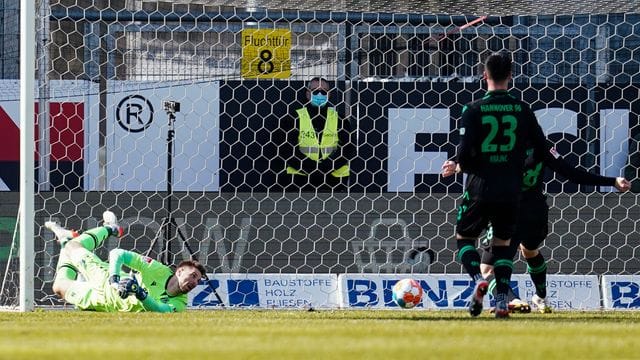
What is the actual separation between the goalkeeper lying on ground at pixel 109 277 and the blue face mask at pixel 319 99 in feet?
8.79

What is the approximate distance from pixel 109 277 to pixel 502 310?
2834 millimetres

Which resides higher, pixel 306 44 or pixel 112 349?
pixel 306 44

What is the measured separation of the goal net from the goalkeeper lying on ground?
2.92 feet

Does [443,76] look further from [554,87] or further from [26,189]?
[26,189]

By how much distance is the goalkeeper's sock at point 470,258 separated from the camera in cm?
816

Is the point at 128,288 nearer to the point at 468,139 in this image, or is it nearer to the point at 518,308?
the point at 468,139

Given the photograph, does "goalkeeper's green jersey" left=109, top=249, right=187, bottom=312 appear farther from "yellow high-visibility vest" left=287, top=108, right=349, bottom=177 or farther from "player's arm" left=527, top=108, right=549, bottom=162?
"player's arm" left=527, top=108, right=549, bottom=162

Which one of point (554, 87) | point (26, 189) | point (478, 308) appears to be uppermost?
point (554, 87)

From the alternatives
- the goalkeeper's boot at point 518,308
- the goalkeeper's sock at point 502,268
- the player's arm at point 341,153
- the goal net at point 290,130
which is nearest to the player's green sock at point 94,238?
the goal net at point 290,130

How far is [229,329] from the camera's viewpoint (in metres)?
6.57

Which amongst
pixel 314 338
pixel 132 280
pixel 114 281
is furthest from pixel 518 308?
pixel 314 338

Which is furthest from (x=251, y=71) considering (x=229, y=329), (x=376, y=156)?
(x=229, y=329)

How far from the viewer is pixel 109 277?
9195 mm

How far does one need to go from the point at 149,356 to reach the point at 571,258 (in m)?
6.83
